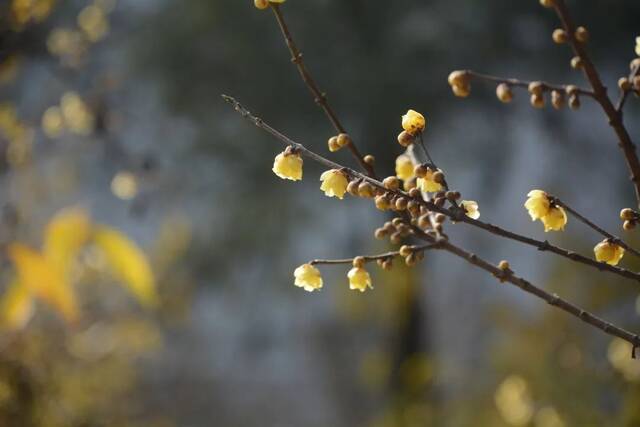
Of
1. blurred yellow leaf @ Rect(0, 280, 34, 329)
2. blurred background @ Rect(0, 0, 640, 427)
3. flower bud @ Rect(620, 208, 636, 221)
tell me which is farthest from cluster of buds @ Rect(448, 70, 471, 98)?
blurred yellow leaf @ Rect(0, 280, 34, 329)

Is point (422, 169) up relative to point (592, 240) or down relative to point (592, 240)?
down

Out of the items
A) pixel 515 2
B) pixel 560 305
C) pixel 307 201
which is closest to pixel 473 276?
pixel 307 201

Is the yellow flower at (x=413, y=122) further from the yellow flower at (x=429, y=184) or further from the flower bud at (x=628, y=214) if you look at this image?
the flower bud at (x=628, y=214)

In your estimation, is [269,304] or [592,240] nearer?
[592,240]

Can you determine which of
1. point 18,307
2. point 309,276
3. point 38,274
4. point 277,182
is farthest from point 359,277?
point 277,182

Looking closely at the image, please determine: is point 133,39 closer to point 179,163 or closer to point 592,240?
point 179,163

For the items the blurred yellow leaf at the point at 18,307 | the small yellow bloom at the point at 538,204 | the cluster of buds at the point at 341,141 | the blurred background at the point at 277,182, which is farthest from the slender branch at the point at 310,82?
the blurred yellow leaf at the point at 18,307

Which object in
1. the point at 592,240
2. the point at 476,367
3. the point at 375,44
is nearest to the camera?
the point at 375,44

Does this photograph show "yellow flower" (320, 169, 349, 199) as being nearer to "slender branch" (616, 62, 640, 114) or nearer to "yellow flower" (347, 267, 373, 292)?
"yellow flower" (347, 267, 373, 292)
